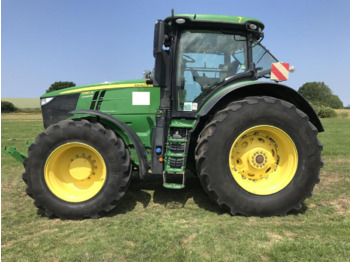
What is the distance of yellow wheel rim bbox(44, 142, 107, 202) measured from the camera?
3479 millimetres

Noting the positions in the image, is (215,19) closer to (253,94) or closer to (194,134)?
(253,94)

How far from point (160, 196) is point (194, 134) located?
1.18 meters

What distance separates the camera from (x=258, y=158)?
3494 millimetres

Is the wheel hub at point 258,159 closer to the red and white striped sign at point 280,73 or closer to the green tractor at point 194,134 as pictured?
the green tractor at point 194,134

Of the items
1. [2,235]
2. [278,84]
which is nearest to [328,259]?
[278,84]

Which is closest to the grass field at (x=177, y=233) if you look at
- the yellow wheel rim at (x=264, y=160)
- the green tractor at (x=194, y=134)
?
the green tractor at (x=194, y=134)

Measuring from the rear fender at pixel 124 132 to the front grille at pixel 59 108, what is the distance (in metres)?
0.66

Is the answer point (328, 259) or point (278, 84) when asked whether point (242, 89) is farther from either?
point (328, 259)

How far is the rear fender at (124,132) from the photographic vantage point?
3609 millimetres

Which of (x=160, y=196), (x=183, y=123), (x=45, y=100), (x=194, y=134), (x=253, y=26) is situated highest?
(x=253, y=26)

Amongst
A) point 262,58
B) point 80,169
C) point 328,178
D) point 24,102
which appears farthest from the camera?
point 24,102

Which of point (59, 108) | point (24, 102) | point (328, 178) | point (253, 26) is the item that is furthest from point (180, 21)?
point (24, 102)

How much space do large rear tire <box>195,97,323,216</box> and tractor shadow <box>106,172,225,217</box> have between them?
0.45 metres

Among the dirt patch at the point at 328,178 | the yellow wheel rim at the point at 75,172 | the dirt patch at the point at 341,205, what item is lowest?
the dirt patch at the point at 341,205
